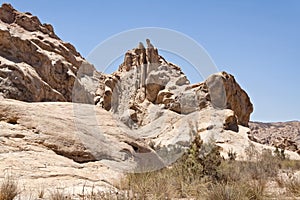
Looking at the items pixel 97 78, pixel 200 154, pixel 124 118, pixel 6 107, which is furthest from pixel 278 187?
pixel 97 78

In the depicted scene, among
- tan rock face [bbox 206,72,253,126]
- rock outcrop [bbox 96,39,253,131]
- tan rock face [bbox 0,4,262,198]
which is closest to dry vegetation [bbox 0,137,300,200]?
tan rock face [bbox 0,4,262,198]

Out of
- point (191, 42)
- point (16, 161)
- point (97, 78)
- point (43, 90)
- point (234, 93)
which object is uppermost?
point (97, 78)

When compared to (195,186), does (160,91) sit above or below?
above

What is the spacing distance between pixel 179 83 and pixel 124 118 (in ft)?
20.0

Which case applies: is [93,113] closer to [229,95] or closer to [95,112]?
[95,112]

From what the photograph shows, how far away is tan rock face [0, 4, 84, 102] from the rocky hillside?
0.08 meters

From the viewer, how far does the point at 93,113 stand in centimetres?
1005

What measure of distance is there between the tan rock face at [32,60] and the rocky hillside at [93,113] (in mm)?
82

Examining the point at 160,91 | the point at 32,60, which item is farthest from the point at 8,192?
the point at 160,91

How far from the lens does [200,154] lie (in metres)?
10.3

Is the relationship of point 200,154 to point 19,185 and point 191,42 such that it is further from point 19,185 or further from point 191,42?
point 19,185

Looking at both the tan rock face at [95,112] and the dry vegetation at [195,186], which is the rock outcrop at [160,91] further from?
the dry vegetation at [195,186]

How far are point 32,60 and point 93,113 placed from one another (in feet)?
59.6

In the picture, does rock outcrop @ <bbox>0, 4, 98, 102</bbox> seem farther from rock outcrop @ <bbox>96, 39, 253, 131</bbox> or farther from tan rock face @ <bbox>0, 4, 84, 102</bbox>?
rock outcrop @ <bbox>96, 39, 253, 131</bbox>
